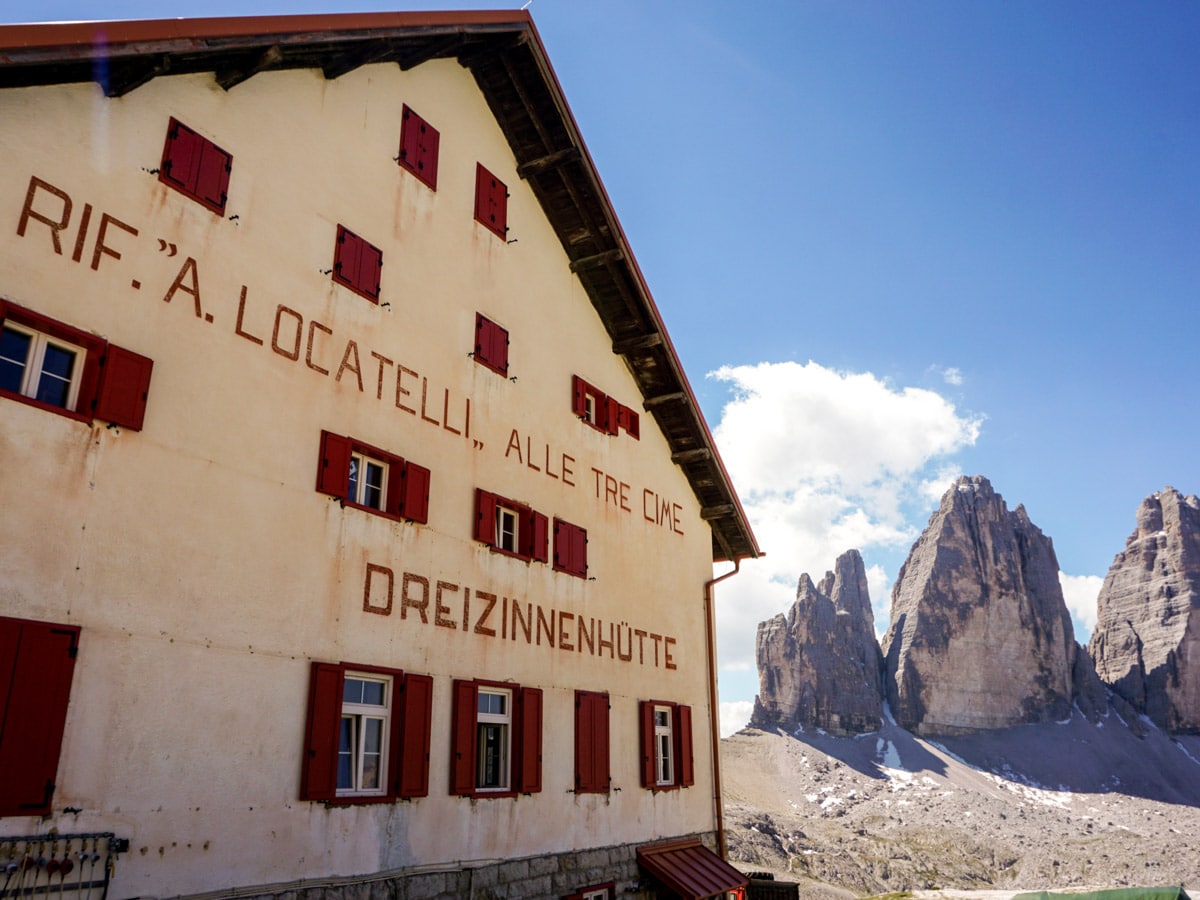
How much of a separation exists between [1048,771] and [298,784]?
4408 inches

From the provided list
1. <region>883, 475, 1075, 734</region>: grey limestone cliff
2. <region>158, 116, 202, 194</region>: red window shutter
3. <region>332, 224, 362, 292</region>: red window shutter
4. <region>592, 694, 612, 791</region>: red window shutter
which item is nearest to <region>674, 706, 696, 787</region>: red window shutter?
<region>592, 694, 612, 791</region>: red window shutter

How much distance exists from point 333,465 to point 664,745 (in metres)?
9.21

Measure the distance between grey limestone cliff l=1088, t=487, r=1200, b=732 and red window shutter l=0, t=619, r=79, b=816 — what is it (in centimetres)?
13389

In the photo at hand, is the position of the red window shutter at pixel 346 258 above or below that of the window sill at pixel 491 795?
above

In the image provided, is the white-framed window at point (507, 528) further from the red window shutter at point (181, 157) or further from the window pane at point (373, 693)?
the red window shutter at point (181, 157)

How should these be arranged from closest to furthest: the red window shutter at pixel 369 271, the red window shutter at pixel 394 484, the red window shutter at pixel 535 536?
1. the red window shutter at pixel 394 484
2. the red window shutter at pixel 369 271
3. the red window shutter at pixel 535 536

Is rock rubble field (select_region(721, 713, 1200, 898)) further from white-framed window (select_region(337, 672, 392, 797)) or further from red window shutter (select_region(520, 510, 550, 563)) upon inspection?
white-framed window (select_region(337, 672, 392, 797))

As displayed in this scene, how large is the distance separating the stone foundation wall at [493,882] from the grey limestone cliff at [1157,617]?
124 metres

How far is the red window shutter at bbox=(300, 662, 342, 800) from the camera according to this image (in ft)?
31.1

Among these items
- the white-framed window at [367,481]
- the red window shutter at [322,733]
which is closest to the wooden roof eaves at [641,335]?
the white-framed window at [367,481]

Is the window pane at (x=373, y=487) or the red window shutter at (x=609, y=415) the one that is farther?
the red window shutter at (x=609, y=415)

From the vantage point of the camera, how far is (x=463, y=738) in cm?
1162

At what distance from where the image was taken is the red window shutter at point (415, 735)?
10.6 m

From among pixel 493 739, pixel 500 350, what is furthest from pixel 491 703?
pixel 500 350
